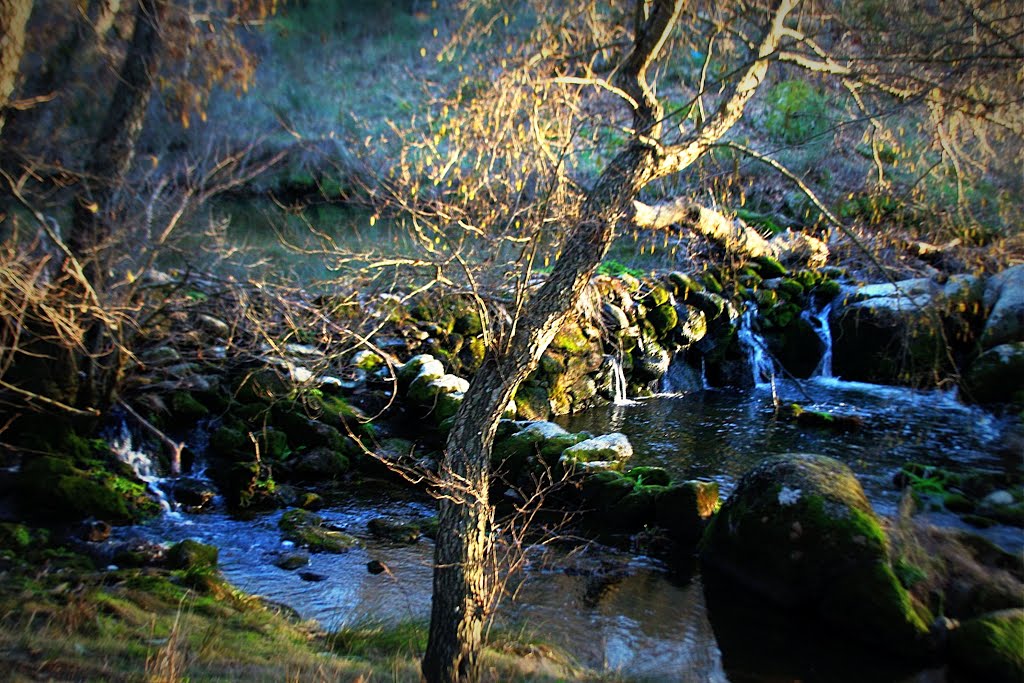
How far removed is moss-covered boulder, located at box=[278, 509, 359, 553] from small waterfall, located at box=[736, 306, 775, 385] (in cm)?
974

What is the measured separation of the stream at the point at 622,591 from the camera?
17.7 ft

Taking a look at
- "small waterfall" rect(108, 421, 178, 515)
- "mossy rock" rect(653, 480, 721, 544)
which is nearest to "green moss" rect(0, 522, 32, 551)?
"small waterfall" rect(108, 421, 178, 515)

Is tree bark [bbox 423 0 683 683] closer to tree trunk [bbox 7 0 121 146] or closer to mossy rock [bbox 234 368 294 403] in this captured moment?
mossy rock [bbox 234 368 294 403]

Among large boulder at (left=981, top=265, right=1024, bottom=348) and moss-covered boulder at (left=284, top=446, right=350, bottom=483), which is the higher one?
large boulder at (left=981, top=265, right=1024, bottom=348)

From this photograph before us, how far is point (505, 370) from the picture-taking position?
4238 millimetres

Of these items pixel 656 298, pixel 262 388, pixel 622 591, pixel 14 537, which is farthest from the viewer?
pixel 656 298

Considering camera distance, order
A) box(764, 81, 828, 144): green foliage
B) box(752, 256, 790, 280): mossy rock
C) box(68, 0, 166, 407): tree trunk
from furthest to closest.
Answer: box(752, 256, 790, 280): mossy rock < box(764, 81, 828, 144): green foliage < box(68, 0, 166, 407): tree trunk

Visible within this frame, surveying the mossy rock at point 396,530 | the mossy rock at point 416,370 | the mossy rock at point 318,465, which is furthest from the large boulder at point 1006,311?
the mossy rock at point 318,465

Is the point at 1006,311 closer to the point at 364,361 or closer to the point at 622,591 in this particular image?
the point at 622,591

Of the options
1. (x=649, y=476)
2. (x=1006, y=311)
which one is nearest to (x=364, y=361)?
(x=649, y=476)

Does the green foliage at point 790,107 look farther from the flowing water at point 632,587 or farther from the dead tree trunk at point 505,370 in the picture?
the dead tree trunk at point 505,370

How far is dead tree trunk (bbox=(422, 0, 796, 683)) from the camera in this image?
13.4 feet

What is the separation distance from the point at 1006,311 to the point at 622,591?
1026cm

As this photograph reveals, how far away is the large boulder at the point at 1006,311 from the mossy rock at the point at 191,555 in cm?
1277
